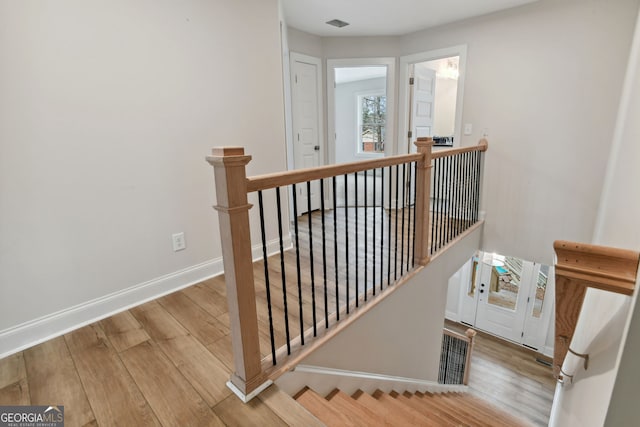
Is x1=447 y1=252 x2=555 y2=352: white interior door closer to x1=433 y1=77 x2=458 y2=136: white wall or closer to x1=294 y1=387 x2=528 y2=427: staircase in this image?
x1=433 y1=77 x2=458 y2=136: white wall

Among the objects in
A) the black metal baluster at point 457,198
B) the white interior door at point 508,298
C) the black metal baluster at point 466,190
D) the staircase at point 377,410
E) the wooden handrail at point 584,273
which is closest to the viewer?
the wooden handrail at point 584,273

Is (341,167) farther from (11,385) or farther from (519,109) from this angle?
(519,109)

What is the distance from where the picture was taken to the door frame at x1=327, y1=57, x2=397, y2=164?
416 cm

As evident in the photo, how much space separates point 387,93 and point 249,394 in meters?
3.93

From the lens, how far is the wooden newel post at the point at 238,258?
3.81 ft

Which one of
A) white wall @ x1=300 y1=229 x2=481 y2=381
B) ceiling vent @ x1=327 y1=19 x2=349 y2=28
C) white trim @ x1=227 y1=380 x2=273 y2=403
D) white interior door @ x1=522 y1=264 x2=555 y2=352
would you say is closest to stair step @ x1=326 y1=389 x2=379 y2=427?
white wall @ x1=300 y1=229 x2=481 y2=381

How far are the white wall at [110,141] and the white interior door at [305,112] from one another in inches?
56.5

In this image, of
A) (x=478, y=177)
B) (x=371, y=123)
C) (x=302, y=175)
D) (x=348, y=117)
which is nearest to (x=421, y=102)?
(x=478, y=177)

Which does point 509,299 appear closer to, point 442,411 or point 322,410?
point 442,411

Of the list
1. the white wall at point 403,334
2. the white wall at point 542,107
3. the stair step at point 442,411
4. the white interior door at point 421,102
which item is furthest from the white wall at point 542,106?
the stair step at point 442,411

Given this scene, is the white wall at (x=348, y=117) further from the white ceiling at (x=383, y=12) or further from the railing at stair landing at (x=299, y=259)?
the railing at stair landing at (x=299, y=259)

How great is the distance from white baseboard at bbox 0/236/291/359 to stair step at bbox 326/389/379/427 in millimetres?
1252

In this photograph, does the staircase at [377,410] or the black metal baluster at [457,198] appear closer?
the staircase at [377,410]

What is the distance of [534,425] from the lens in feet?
12.4
